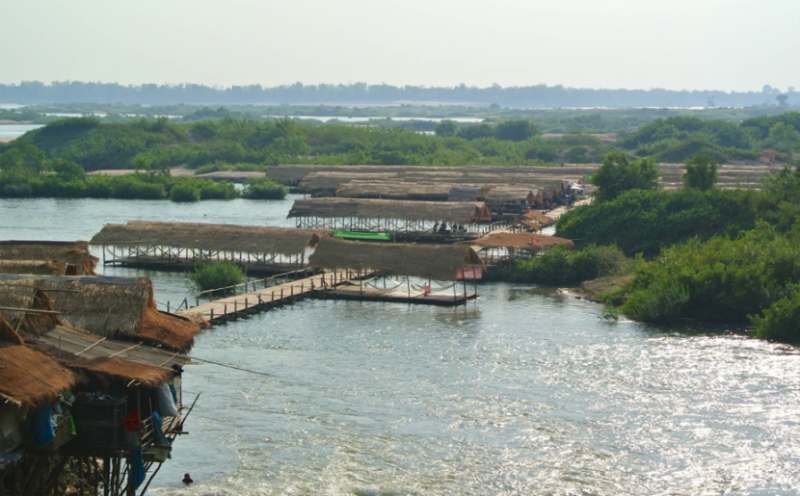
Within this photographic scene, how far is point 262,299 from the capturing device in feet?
114

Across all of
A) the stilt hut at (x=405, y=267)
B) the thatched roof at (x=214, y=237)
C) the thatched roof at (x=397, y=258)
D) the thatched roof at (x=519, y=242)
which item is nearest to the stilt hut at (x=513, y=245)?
the thatched roof at (x=519, y=242)

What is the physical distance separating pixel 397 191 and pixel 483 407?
1456 inches

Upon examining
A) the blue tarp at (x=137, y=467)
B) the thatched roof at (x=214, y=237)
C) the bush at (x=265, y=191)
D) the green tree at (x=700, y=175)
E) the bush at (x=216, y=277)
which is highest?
the green tree at (x=700, y=175)

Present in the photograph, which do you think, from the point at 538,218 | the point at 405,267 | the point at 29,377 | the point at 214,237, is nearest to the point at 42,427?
the point at 29,377

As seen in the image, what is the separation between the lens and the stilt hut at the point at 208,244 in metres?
39.3

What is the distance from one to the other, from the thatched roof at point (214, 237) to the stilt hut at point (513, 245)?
244 inches

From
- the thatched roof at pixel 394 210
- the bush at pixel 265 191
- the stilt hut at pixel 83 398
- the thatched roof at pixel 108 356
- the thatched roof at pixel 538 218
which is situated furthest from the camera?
the bush at pixel 265 191

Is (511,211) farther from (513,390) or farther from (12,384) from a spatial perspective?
(12,384)

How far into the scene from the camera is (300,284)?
1471 inches

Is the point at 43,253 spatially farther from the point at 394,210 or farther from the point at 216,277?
the point at 394,210

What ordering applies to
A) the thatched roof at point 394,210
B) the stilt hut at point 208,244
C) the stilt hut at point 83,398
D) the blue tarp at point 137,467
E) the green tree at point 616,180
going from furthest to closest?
the green tree at point 616,180, the thatched roof at point 394,210, the stilt hut at point 208,244, the blue tarp at point 137,467, the stilt hut at point 83,398

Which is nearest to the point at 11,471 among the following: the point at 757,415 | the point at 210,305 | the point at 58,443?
the point at 58,443

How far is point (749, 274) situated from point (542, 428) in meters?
12.9

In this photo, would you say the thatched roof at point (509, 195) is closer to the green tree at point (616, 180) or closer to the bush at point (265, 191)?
the green tree at point (616, 180)
